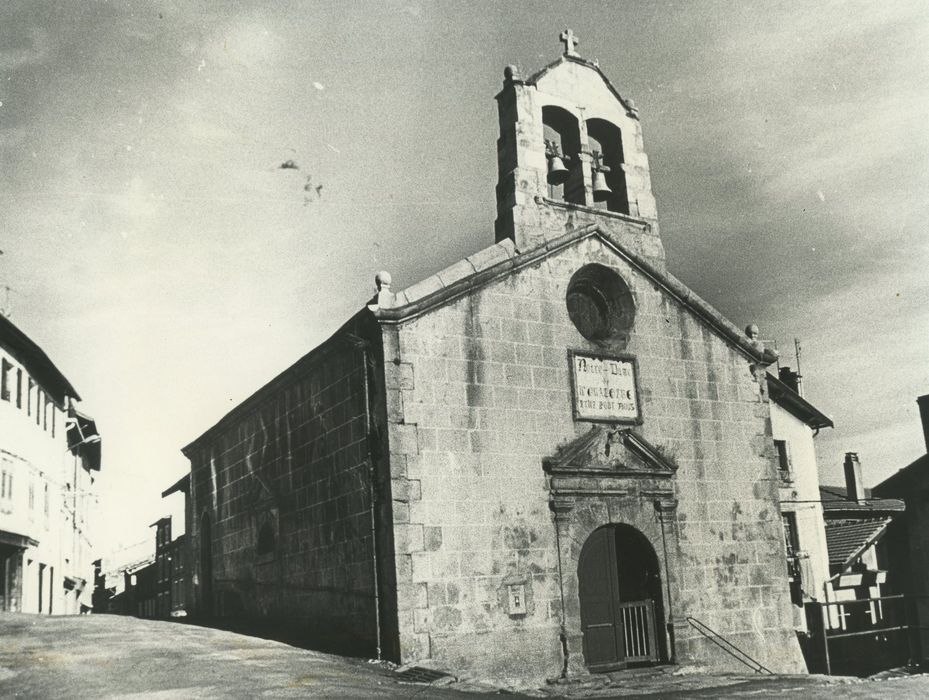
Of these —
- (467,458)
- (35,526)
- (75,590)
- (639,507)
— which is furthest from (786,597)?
(75,590)

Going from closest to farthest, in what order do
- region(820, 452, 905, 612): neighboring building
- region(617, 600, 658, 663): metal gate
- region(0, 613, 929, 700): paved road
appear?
1. region(0, 613, 929, 700): paved road
2. region(617, 600, 658, 663): metal gate
3. region(820, 452, 905, 612): neighboring building

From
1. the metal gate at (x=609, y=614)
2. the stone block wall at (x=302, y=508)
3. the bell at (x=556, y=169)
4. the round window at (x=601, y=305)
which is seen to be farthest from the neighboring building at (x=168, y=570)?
the bell at (x=556, y=169)

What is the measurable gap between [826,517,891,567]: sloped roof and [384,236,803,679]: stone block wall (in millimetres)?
10548

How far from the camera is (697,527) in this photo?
1457 centimetres

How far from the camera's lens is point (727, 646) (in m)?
14.4

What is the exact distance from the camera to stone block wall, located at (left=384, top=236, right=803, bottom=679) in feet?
39.4

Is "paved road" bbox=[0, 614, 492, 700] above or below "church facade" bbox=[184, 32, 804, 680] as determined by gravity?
below

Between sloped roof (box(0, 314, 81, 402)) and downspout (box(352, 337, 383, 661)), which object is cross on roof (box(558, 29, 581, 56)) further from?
sloped roof (box(0, 314, 81, 402))

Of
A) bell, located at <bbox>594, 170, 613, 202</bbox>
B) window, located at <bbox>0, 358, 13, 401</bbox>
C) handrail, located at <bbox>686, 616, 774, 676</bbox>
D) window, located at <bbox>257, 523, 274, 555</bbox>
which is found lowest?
handrail, located at <bbox>686, 616, 774, 676</bbox>

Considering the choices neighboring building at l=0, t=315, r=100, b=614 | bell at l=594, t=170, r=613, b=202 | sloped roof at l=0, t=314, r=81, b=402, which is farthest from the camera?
neighboring building at l=0, t=315, r=100, b=614

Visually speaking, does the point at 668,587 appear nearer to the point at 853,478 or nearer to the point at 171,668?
the point at 171,668

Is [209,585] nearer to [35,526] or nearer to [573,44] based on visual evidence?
[35,526]

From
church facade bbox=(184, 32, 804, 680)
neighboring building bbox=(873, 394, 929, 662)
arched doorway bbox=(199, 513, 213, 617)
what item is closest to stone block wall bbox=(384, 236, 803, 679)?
church facade bbox=(184, 32, 804, 680)

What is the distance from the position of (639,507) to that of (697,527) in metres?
1.30
